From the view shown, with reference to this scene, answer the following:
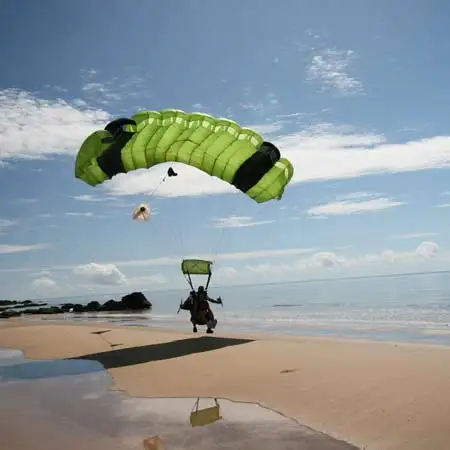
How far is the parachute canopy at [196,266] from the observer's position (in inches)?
576

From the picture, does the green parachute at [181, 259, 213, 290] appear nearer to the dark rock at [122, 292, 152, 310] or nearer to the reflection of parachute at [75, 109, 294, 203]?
the reflection of parachute at [75, 109, 294, 203]

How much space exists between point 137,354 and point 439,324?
14296 mm

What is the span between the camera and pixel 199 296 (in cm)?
1455

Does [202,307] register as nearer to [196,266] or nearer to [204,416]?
[196,266]

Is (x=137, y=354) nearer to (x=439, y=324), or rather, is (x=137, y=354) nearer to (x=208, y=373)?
(x=208, y=373)

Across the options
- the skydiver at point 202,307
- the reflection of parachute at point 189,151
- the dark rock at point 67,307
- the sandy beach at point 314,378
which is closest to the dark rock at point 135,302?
the dark rock at point 67,307

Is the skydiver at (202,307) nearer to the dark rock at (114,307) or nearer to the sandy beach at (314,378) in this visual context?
the sandy beach at (314,378)

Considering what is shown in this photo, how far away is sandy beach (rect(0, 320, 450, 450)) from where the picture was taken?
22.1 feet

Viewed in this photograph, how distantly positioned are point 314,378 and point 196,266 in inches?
225

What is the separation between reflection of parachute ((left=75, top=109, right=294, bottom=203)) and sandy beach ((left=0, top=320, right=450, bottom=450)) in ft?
13.9

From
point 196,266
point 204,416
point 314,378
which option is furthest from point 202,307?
point 204,416

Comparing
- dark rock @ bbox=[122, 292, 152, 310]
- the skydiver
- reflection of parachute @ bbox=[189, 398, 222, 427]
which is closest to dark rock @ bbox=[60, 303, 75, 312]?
dark rock @ bbox=[122, 292, 152, 310]

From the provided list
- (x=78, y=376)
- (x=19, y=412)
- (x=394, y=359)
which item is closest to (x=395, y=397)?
Answer: (x=394, y=359)

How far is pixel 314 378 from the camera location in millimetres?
9875
